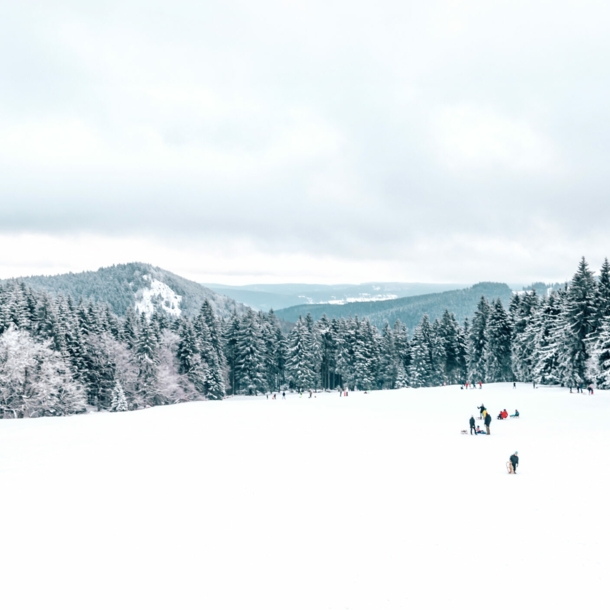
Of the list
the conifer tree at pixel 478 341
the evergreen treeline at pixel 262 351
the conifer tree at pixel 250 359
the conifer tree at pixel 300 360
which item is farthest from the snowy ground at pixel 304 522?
the conifer tree at pixel 478 341

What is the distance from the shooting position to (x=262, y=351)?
263 feet

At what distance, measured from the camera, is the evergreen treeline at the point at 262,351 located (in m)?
51.0

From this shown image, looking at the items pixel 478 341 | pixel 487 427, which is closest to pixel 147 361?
pixel 487 427

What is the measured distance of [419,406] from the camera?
4175 cm

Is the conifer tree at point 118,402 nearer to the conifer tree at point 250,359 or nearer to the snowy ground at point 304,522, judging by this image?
the conifer tree at point 250,359

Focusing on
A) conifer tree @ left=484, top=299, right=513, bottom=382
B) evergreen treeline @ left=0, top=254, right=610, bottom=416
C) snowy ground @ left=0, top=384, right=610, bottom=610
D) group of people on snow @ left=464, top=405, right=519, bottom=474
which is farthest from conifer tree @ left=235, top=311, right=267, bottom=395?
snowy ground @ left=0, top=384, right=610, bottom=610

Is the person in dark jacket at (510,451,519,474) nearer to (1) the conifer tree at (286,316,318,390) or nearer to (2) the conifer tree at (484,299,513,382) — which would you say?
(2) the conifer tree at (484,299,513,382)

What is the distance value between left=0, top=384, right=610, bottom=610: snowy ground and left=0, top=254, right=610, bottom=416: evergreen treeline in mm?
29257

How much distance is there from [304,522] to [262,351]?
67.2 m

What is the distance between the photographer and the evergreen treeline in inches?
2009

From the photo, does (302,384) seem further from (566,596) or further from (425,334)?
(566,596)

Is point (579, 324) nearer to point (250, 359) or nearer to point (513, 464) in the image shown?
point (513, 464)

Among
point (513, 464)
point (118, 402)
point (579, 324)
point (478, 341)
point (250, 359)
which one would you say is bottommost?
point (118, 402)

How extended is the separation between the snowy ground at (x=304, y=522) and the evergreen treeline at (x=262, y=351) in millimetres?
29257
